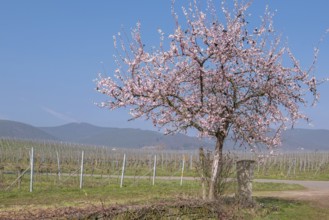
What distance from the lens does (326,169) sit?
6856cm

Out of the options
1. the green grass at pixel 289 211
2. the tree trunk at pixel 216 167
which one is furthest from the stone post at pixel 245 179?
the tree trunk at pixel 216 167

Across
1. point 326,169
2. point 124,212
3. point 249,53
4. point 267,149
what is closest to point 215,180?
point 267,149

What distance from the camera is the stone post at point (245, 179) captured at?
20.0 meters

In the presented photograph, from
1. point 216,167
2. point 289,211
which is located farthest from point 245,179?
point 289,211

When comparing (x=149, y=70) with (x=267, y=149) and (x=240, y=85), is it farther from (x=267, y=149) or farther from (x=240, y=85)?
(x=267, y=149)

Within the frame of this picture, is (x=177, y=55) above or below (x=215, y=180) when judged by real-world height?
above

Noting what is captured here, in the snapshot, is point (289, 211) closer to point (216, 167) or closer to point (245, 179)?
point (245, 179)

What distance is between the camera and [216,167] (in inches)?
763

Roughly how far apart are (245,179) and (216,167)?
164cm

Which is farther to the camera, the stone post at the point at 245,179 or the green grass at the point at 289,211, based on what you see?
the stone post at the point at 245,179

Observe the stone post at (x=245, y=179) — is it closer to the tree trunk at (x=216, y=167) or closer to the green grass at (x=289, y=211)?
the green grass at (x=289, y=211)

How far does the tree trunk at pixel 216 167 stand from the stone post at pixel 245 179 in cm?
124

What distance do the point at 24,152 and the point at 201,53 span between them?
183 feet

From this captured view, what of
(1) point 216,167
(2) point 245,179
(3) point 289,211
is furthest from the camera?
(2) point 245,179
